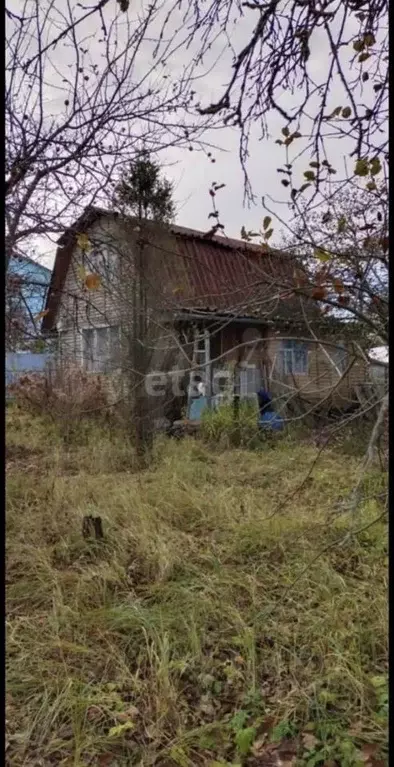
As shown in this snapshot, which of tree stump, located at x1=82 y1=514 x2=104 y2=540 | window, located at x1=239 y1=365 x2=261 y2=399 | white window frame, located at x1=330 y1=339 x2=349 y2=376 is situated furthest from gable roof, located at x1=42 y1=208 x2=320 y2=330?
window, located at x1=239 y1=365 x2=261 y2=399

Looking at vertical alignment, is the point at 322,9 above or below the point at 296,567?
above

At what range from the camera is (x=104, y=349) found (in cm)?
721

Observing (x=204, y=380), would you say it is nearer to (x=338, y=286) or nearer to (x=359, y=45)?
(x=338, y=286)

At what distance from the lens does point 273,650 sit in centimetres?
Result: 215

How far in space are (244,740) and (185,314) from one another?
2.90m

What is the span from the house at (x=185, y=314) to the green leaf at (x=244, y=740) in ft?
4.62

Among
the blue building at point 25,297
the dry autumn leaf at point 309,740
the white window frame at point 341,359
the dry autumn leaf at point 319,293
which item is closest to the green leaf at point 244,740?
the dry autumn leaf at point 309,740

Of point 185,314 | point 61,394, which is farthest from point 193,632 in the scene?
point 61,394

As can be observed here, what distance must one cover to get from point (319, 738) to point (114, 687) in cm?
82

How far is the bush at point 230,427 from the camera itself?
677 cm

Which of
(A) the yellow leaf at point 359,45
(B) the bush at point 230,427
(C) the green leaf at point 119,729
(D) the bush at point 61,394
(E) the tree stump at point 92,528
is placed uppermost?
(A) the yellow leaf at point 359,45

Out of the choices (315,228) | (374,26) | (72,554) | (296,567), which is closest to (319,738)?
(296,567)

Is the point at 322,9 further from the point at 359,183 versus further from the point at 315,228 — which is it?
the point at 315,228

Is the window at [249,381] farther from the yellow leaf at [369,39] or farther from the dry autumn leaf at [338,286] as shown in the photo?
the yellow leaf at [369,39]
